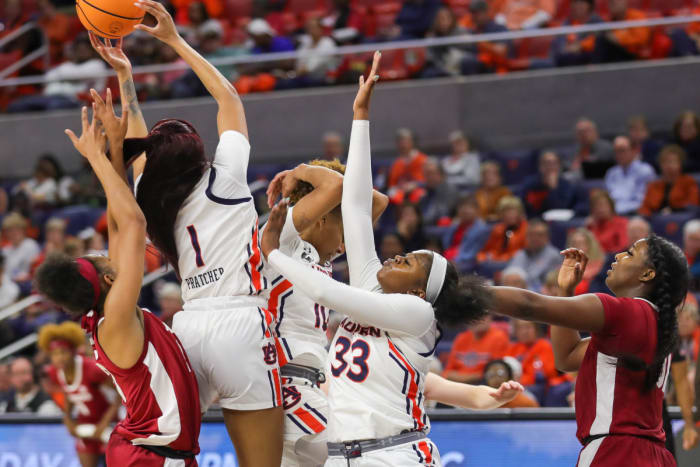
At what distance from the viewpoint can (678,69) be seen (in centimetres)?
1077

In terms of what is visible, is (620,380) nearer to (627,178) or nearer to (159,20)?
(159,20)

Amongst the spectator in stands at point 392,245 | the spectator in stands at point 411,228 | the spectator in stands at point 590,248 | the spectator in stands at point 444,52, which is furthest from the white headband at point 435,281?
the spectator in stands at point 444,52

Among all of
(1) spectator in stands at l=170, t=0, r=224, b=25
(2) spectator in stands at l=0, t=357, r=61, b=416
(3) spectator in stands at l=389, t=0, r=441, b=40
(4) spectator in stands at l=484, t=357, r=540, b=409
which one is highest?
(1) spectator in stands at l=170, t=0, r=224, b=25

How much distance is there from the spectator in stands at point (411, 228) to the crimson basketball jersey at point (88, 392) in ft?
9.78

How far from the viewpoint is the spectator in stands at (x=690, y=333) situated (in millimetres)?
6938

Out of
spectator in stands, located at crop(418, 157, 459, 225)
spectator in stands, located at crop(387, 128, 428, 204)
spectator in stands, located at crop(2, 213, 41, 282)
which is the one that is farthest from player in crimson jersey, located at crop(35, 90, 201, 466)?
spectator in stands, located at crop(2, 213, 41, 282)

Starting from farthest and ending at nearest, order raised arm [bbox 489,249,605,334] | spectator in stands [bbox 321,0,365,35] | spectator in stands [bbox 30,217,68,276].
Result: spectator in stands [bbox 321,0,365,35] → spectator in stands [bbox 30,217,68,276] → raised arm [bbox 489,249,605,334]

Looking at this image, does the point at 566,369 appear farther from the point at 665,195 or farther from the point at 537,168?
the point at 537,168

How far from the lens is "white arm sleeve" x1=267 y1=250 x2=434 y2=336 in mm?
3447

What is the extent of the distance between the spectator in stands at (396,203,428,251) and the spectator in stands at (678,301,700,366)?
2752 mm

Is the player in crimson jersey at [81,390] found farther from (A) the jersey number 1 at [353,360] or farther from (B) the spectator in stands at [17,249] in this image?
(A) the jersey number 1 at [353,360]

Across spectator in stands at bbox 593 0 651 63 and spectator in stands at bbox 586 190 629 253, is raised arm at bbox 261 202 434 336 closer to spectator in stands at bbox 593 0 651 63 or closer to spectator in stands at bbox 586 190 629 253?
spectator in stands at bbox 586 190 629 253

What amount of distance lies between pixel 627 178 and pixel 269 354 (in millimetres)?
6551

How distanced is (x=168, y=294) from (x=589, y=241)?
3.55 m
